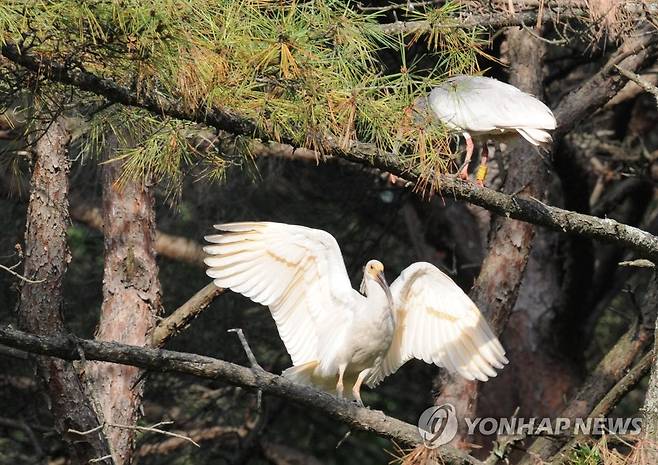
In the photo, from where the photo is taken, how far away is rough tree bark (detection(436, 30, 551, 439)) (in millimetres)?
5020

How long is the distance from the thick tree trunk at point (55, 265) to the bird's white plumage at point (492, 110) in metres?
1.26

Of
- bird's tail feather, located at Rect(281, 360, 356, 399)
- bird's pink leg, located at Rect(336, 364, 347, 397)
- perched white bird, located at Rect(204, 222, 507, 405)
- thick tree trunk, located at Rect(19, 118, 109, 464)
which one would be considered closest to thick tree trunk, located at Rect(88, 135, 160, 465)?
thick tree trunk, located at Rect(19, 118, 109, 464)

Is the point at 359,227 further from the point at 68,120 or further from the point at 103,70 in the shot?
the point at 103,70

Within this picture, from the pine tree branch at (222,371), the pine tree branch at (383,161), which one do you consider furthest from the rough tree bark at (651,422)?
the pine tree branch at (222,371)

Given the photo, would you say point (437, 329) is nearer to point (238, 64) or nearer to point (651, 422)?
point (651, 422)

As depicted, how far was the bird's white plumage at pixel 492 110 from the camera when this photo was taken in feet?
12.0

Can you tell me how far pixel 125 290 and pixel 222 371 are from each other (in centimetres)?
145

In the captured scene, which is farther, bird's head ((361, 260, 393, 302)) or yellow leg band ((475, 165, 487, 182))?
bird's head ((361, 260, 393, 302))

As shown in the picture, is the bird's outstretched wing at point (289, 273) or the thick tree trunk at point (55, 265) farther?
the bird's outstretched wing at point (289, 273)

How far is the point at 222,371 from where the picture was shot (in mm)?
2873

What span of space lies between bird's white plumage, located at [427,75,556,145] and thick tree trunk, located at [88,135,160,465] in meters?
1.19

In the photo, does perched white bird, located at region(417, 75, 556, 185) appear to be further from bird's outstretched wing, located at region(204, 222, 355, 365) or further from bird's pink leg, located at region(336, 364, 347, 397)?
bird's pink leg, located at region(336, 364, 347, 397)

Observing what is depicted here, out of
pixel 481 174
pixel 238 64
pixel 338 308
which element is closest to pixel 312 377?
pixel 338 308

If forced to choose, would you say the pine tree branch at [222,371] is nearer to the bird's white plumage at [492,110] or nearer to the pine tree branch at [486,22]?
the bird's white plumage at [492,110]
